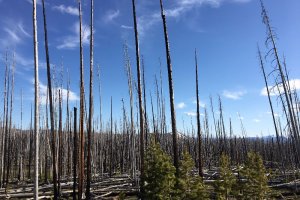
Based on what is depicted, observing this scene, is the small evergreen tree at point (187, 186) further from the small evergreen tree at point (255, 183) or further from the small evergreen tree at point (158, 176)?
the small evergreen tree at point (255, 183)

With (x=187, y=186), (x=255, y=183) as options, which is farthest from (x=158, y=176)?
(x=255, y=183)

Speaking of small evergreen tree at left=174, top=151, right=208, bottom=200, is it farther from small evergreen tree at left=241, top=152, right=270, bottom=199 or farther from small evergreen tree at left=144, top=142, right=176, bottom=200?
small evergreen tree at left=241, top=152, right=270, bottom=199

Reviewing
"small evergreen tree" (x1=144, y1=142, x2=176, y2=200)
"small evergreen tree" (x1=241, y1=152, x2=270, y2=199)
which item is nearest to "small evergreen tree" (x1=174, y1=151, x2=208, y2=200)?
"small evergreen tree" (x1=144, y1=142, x2=176, y2=200)

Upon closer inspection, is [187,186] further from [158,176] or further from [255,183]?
[255,183]

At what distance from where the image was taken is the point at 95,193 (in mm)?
18703

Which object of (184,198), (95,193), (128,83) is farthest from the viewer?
(128,83)

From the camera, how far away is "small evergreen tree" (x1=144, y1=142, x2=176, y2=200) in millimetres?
11172

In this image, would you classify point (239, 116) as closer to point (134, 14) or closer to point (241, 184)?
point (241, 184)

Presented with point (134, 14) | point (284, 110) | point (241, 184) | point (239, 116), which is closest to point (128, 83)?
point (134, 14)

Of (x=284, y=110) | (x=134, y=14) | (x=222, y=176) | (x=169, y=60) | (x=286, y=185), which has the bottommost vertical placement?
(x=286, y=185)

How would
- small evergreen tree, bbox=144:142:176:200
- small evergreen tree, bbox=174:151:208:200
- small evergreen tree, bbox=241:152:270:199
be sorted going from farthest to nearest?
1. small evergreen tree, bbox=241:152:270:199
2. small evergreen tree, bbox=174:151:208:200
3. small evergreen tree, bbox=144:142:176:200

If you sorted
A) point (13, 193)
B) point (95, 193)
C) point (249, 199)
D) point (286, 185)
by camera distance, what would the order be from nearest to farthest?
point (249, 199), point (95, 193), point (13, 193), point (286, 185)

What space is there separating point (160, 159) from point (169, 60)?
4.54 metres

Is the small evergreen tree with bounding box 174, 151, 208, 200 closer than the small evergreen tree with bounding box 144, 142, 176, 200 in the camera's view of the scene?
No
